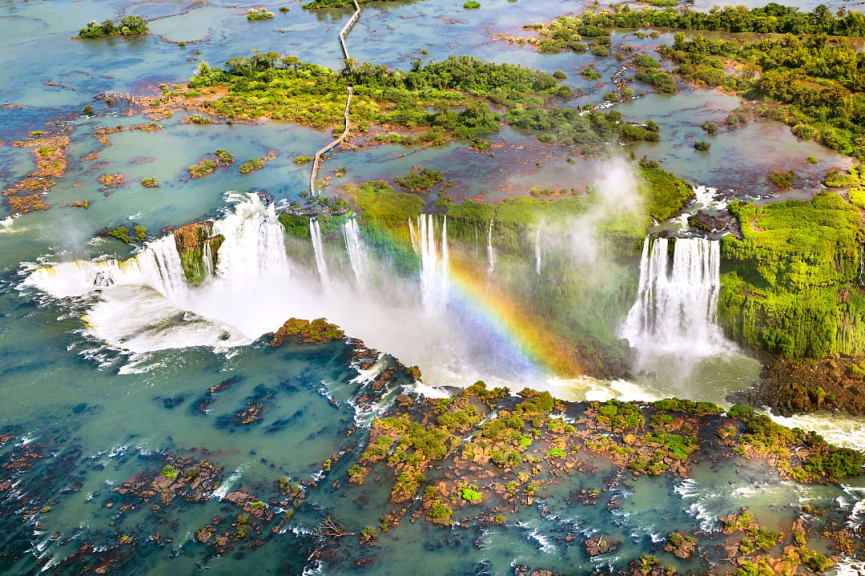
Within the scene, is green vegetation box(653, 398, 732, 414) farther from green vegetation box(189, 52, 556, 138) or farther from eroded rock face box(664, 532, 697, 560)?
green vegetation box(189, 52, 556, 138)

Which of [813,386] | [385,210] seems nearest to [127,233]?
[385,210]

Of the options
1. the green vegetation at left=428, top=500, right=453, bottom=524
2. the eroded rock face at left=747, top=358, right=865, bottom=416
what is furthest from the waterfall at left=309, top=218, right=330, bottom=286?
the eroded rock face at left=747, top=358, right=865, bottom=416

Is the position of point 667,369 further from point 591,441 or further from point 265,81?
point 265,81


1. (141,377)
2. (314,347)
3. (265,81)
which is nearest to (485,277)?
(314,347)

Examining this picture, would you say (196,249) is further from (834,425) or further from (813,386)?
(834,425)

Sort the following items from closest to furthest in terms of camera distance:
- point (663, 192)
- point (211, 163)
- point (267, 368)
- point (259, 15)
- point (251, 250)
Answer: point (267, 368), point (663, 192), point (251, 250), point (211, 163), point (259, 15)
